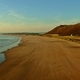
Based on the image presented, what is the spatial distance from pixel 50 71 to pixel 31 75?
152cm

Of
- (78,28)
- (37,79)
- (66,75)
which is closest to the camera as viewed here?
(37,79)

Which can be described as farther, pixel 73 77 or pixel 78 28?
pixel 78 28

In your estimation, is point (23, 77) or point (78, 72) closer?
point (23, 77)

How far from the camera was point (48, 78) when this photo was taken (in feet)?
31.7

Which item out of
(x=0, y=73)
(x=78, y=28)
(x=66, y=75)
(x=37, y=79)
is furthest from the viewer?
(x=78, y=28)

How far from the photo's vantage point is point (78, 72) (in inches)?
426

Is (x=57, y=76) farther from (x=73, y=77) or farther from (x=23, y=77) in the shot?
(x=23, y=77)

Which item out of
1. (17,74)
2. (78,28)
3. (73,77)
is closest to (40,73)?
(17,74)

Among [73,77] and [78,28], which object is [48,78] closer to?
[73,77]

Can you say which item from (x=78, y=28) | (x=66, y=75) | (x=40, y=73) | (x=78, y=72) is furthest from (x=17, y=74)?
(x=78, y=28)

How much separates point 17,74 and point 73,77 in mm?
3463

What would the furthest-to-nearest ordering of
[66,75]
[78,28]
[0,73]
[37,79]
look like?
[78,28]
[0,73]
[66,75]
[37,79]

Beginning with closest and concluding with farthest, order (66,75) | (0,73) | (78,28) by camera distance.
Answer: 1. (66,75)
2. (0,73)
3. (78,28)

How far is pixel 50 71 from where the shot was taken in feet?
36.9
